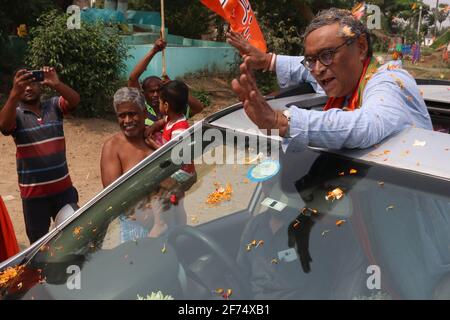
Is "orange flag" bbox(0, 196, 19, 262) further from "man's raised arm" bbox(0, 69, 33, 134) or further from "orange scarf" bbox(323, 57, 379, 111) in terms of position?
"orange scarf" bbox(323, 57, 379, 111)

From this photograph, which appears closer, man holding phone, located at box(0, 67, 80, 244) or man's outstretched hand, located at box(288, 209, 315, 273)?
man's outstretched hand, located at box(288, 209, 315, 273)

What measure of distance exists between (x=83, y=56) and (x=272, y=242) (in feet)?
27.3

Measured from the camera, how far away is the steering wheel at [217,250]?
1694 millimetres

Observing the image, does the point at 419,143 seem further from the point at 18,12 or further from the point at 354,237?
the point at 18,12

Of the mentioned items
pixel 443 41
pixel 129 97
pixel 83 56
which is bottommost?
pixel 443 41

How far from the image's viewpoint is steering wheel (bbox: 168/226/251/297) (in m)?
1.69

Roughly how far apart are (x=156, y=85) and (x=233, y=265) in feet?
8.40

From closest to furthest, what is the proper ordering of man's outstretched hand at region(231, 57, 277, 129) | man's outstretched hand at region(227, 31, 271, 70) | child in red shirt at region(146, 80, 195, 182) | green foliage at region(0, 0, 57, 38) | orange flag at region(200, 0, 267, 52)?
man's outstretched hand at region(231, 57, 277, 129)
man's outstretched hand at region(227, 31, 271, 70)
child in red shirt at region(146, 80, 195, 182)
orange flag at region(200, 0, 267, 52)
green foliage at region(0, 0, 57, 38)

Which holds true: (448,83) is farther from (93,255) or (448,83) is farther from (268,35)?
(268,35)

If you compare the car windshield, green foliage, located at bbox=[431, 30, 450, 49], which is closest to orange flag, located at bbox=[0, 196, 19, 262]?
the car windshield

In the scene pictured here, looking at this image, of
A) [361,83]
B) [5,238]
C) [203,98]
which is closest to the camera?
[361,83]

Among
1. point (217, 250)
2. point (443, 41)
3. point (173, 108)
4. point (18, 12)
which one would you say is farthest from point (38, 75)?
point (443, 41)

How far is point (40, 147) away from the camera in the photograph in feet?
11.0

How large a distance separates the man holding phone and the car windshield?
1.48 metres
